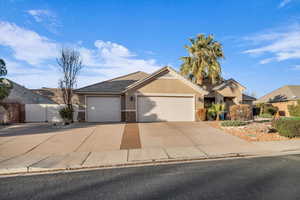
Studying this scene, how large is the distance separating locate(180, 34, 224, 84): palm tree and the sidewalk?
12.0m

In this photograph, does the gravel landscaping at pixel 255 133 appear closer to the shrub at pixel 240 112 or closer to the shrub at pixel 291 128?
the shrub at pixel 291 128

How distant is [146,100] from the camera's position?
14.1 m

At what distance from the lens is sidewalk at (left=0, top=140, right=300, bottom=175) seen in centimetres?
495

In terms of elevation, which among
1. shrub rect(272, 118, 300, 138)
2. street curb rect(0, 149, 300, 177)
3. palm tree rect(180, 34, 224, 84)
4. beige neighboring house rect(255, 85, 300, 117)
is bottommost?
street curb rect(0, 149, 300, 177)

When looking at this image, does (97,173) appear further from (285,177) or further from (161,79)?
(161,79)

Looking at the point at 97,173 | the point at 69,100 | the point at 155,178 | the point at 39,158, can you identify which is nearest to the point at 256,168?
the point at 155,178

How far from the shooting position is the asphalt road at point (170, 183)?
133 inches

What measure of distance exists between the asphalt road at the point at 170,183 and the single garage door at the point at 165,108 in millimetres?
9021

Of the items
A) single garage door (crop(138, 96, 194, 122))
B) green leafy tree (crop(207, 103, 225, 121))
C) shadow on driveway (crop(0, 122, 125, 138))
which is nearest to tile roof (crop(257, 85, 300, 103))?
green leafy tree (crop(207, 103, 225, 121))

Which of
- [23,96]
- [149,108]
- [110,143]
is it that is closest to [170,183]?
[110,143]

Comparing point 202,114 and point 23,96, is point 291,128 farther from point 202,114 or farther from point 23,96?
point 23,96

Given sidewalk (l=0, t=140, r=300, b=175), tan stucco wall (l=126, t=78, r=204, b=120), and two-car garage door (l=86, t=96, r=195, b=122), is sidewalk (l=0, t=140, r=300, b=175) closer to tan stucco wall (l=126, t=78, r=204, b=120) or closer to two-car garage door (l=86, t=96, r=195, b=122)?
two-car garage door (l=86, t=96, r=195, b=122)

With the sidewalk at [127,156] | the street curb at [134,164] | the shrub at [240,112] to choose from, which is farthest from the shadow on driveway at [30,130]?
the shrub at [240,112]

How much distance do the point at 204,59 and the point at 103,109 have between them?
1266 cm
